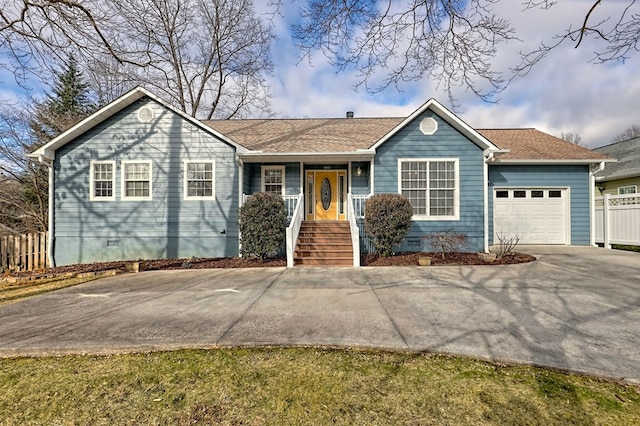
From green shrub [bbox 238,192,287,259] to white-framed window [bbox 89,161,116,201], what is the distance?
5.22m

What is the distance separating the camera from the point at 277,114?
23.9 m

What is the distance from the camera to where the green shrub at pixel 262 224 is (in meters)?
8.88

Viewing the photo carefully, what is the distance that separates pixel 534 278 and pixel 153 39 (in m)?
10.9

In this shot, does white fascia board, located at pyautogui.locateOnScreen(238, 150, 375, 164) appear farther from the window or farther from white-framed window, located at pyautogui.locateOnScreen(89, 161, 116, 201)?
white-framed window, located at pyautogui.locateOnScreen(89, 161, 116, 201)

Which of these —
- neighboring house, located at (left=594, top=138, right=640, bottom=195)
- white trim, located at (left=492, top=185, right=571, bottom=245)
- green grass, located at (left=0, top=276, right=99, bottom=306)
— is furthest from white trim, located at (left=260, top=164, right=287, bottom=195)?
neighboring house, located at (left=594, top=138, right=640, bottom=195)

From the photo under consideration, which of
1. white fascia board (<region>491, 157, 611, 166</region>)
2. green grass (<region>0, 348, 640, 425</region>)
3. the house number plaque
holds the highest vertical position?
white fascia board (<region>491, 157, 611, 166</region>)

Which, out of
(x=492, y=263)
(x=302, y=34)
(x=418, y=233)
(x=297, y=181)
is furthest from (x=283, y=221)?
(x=492, y=263)

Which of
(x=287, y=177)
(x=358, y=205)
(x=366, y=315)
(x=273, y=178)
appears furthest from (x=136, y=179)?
(x=366, y=315)

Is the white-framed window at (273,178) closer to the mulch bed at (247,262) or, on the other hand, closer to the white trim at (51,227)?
the mulch bed at (247,262)

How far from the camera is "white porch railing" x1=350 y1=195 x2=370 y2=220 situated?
33.9 feet

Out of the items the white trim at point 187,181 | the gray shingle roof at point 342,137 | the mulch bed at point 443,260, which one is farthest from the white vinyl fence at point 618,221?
the white trim at point 187,181

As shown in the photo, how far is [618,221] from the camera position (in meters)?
10.8

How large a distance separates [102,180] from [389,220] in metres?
10.0

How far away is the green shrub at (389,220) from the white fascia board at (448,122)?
225 cm
